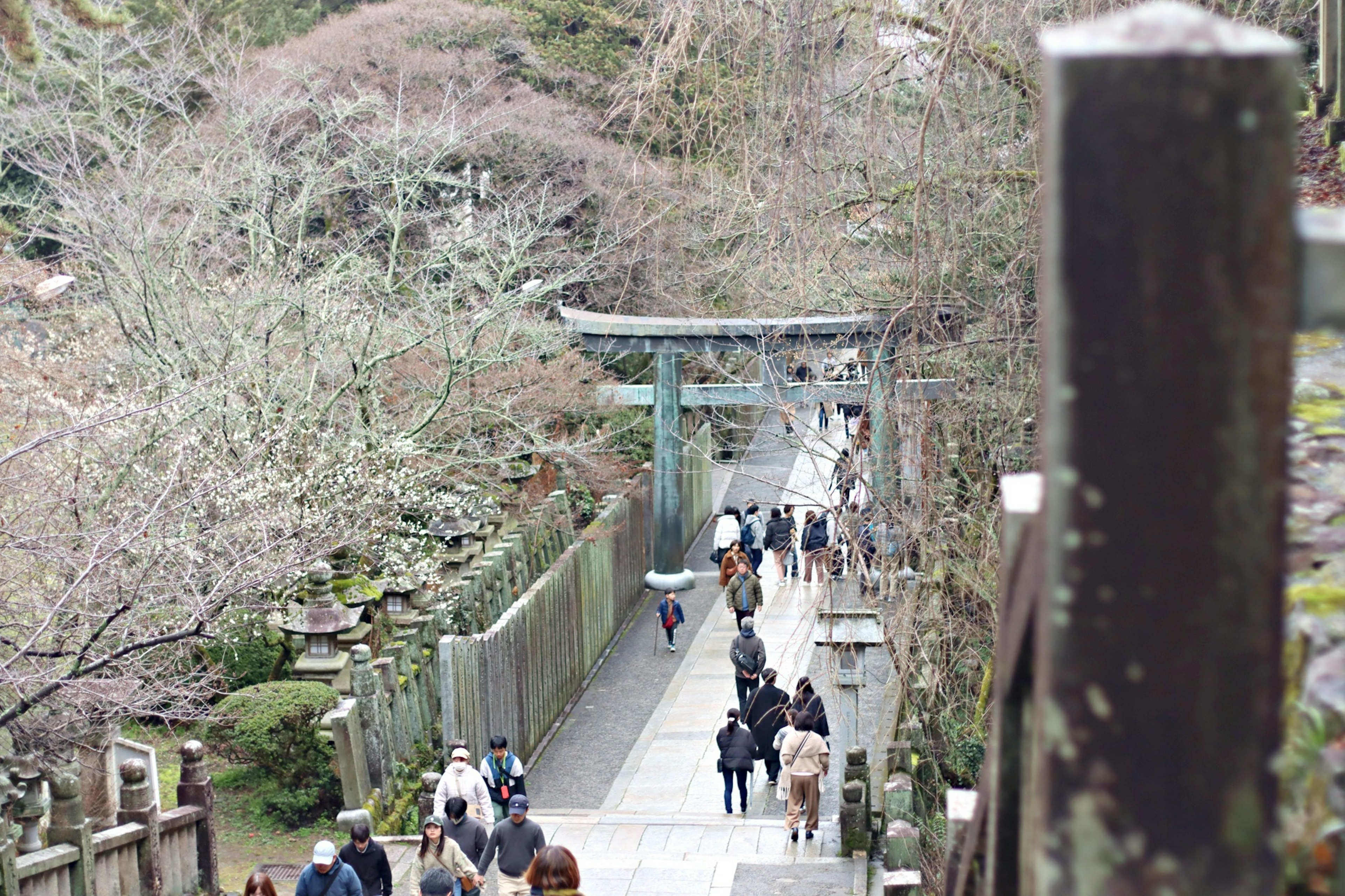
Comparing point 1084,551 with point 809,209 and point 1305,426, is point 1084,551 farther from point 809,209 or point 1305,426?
point 809,209

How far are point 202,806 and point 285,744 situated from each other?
2134mm

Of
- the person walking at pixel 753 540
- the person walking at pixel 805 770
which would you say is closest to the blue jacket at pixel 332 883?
the person walking at pixel 805 770

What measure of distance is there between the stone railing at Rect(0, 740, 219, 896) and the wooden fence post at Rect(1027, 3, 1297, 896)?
23.9ft

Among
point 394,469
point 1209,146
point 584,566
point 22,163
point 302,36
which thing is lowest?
point 584,566

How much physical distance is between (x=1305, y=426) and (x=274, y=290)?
44.8ft

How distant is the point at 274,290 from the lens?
1416cm

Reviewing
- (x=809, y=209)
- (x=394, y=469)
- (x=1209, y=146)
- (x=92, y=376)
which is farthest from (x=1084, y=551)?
(x=92, y=376)

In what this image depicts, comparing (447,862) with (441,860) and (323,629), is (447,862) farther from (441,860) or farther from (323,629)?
(323,629)

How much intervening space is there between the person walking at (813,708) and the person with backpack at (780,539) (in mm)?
6906

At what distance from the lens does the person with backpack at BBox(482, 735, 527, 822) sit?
388 inches

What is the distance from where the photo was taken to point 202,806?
919 centimetres

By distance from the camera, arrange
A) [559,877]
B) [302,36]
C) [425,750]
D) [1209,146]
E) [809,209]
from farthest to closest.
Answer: [302,36]
[425,750]
[809,209]
[559,877]
[1209,146]

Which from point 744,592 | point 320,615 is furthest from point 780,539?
point 320,615

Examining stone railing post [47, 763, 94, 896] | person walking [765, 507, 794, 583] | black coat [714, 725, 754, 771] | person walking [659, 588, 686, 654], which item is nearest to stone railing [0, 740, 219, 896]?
stone railing post [47, 763, 94, 896]
